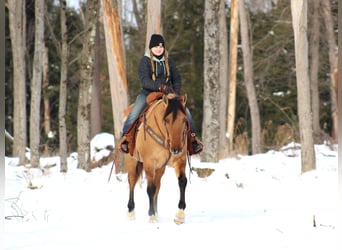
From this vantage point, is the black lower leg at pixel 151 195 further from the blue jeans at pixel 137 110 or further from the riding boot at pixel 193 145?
the blue jeans at pixel 137 110

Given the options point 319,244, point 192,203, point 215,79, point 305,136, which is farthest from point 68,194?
point 319,244

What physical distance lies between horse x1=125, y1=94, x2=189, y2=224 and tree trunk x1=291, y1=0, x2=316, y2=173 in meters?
5.79

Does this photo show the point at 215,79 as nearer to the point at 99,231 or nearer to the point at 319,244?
the point at 99,231

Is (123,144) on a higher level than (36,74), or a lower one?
lower

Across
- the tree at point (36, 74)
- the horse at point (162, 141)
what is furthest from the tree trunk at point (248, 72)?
the horse at point (162, 141)

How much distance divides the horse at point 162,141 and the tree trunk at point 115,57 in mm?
6647

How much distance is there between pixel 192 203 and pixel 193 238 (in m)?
4.04

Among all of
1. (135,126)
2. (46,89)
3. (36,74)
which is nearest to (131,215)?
(135,126)

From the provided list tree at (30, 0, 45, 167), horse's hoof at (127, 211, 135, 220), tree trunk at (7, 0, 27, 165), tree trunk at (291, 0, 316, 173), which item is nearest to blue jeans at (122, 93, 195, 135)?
horse's hoof at (127, 211, 135, 220)

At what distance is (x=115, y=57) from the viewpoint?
603 inches

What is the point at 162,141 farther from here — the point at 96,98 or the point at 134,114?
the point at 96,98

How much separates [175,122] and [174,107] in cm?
20

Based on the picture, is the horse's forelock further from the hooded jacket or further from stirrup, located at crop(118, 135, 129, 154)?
stirrup, located at crop(118, 135, 129, 154)

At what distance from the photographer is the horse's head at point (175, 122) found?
25.1 ft
